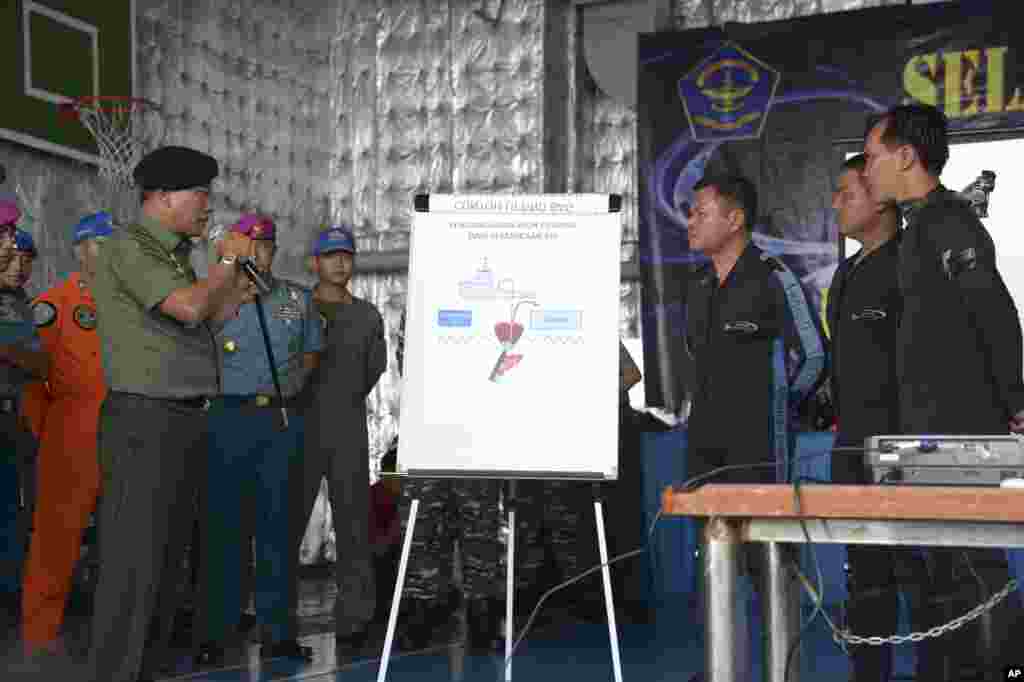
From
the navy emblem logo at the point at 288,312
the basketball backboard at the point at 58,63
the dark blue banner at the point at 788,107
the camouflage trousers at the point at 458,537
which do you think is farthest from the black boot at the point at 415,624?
the basketball backboard at the point at 58,63

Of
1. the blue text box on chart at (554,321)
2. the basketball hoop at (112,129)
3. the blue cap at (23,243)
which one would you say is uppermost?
the basketball hoop at (112,129)

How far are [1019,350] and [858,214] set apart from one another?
2.84ft

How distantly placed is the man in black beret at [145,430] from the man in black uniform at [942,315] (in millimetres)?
1614

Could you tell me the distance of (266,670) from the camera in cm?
479

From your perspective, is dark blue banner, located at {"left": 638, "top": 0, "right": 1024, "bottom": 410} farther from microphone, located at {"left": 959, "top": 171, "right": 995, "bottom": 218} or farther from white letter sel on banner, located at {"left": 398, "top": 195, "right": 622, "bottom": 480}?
white letter sel on banner, located at {"left": 398, "top": 195, "right": 622, "bottom": 480}

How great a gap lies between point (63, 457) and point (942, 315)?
11.8ft

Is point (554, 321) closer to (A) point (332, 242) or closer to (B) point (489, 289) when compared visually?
(B) point (489, 289)

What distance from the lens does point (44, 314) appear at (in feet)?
18.8

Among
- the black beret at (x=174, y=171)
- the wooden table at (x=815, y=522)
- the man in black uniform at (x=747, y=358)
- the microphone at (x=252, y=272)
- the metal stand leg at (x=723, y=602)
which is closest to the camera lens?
the wooden table at (x=815, y=522)

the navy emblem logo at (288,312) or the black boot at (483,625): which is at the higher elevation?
the navy emblem logo at (288,312)

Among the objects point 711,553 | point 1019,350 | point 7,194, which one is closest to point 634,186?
point 7,194

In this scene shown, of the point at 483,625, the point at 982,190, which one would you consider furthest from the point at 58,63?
the point at 982,190

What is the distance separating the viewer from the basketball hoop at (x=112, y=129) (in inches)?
259

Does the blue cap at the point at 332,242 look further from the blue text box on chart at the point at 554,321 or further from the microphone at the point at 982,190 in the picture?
the microphone at the point at 982,190
